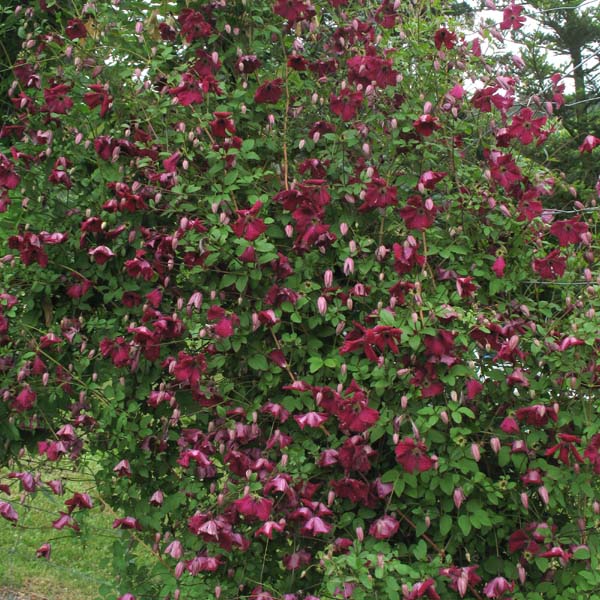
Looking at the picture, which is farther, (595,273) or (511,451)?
(595,273)

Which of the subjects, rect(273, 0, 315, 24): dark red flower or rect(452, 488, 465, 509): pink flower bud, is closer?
rect(452, 488, 465, 509): pink flower bud

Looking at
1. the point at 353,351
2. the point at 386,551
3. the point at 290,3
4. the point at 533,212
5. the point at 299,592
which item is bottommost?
the point at 299,592

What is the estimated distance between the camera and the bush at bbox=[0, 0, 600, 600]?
8.65 feet

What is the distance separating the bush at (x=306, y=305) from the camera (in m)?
2.64

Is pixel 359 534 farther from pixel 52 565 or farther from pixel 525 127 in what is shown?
pixel 52 565

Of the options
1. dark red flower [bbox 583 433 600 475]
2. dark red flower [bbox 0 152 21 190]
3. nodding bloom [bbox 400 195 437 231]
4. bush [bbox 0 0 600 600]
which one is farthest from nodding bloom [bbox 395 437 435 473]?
dark red flower [bbox 0 152 21 190]

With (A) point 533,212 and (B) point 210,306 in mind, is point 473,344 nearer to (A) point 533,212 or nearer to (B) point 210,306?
(A) point 533,212

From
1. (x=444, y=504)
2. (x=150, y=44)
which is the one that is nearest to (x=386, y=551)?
(x=444, y=504)

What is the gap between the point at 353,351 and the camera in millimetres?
2760

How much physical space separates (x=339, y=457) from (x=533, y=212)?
3.25 feet

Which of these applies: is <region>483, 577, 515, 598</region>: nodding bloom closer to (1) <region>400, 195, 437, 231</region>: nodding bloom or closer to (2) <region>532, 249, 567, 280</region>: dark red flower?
(2) <region>532, 249, 567, 280</region>: dark red flower

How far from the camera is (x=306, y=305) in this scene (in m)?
2.87

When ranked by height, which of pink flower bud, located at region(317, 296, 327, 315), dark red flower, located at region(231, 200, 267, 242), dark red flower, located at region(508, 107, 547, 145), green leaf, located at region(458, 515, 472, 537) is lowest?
green leaf, located at region(458, 515, 472, 537)

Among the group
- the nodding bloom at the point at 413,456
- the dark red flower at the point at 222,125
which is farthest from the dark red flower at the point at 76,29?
the nodding bloom at the point at 413,456
